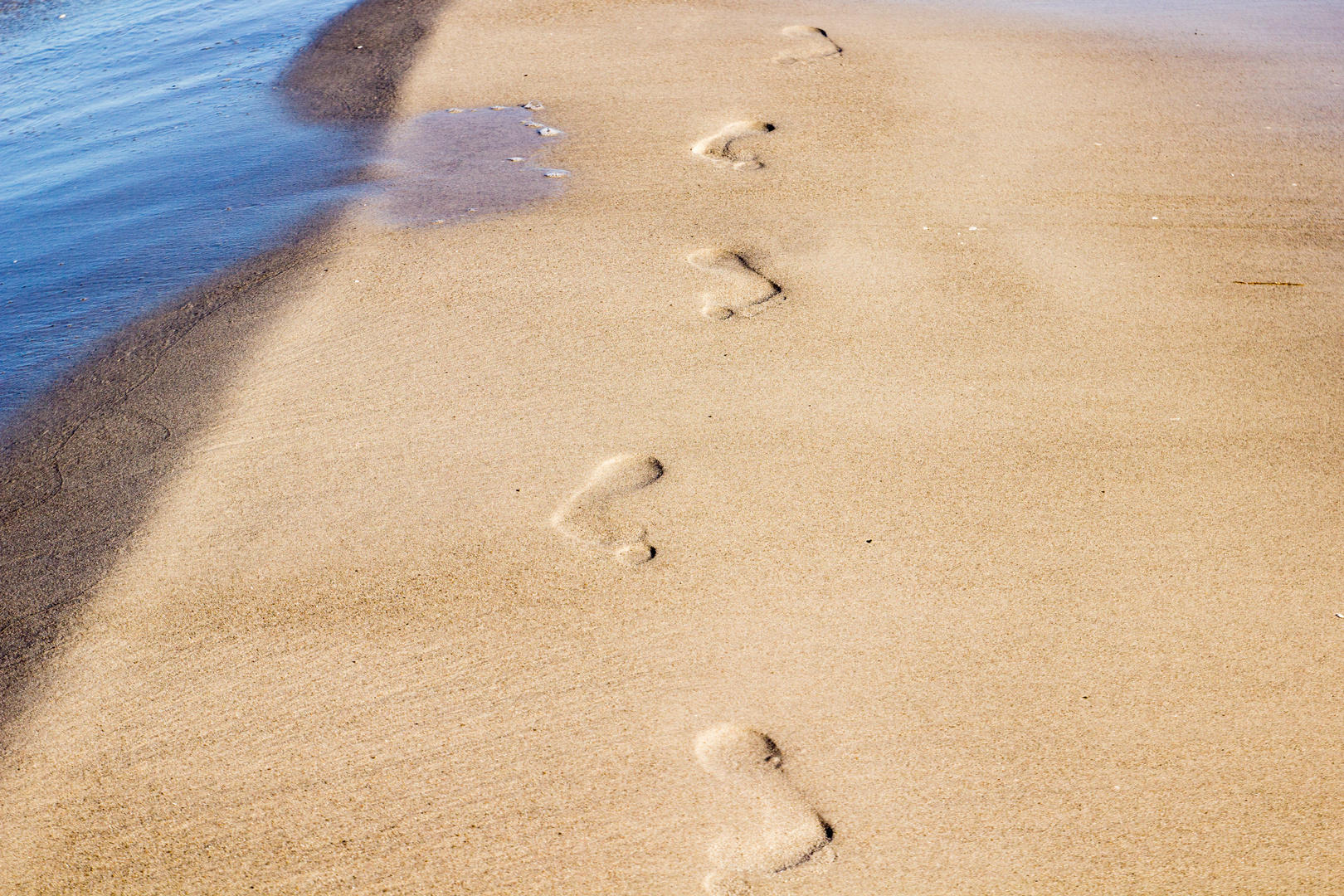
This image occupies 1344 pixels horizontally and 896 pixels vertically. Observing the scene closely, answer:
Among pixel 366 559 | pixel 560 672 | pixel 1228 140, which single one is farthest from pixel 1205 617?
pixel 1228 140

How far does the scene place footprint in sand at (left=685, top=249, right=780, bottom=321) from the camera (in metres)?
3.78

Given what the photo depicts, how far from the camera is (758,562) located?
9.07 feet

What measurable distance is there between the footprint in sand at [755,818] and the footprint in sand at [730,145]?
10.4ft

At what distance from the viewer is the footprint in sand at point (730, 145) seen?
484 centimetres

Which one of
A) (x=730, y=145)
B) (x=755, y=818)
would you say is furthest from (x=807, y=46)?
(x=755, y=818)

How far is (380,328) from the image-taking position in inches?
148

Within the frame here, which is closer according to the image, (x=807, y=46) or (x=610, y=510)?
(x=610, y=510)

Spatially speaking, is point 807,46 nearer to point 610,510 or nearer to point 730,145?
point 730,145

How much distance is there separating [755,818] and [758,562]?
0.78 meters

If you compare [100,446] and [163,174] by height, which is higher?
[163,174]

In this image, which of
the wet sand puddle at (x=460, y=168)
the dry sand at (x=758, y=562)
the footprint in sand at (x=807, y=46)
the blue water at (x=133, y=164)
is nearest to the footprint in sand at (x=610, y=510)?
the dry sand at (x=758, y=562)

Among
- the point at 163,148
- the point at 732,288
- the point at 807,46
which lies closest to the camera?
the point at 732,288

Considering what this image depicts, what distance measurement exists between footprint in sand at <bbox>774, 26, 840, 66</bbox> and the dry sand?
146 centimetres

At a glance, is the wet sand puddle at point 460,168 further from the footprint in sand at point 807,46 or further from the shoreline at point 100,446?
the footprint in sand at point 807,46
